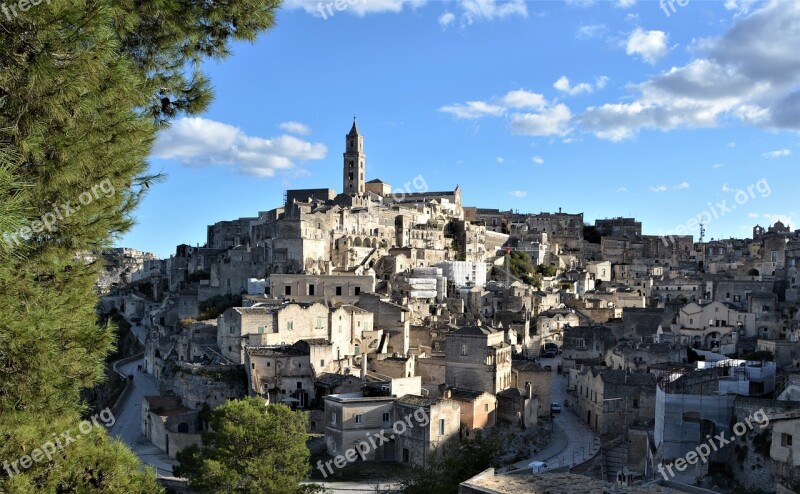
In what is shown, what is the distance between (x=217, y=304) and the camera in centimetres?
5178

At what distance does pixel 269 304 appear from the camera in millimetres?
42125

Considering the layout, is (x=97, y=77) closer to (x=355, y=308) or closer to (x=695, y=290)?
(x=355, y=308)

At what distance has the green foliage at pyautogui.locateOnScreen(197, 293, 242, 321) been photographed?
4909cm

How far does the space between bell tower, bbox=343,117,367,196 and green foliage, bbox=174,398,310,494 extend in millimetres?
64004

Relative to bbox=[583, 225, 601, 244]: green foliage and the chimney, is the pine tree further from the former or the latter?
bbox=[583, 225, 601, 244]: green foliage

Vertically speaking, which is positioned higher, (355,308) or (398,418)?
(355,308)

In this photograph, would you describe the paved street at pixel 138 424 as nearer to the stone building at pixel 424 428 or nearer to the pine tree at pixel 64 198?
the stone building at pixel 424 428

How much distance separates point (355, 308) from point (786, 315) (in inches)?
1080

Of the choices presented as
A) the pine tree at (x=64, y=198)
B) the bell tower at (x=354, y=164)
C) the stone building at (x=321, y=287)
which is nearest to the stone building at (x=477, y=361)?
the stone building at (x=321, y=287)

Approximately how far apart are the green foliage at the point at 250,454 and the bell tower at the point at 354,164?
6400 centimetres

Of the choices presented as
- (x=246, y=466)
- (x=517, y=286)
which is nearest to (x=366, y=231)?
(x=517, y=286)

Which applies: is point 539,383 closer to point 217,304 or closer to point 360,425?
point 360,425

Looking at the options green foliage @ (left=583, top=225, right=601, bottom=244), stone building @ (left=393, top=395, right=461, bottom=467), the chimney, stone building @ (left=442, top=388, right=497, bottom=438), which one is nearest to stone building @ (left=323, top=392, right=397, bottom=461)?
stone building @ (left=393, top=395, right=461, bottom=467)

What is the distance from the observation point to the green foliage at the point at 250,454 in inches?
800
